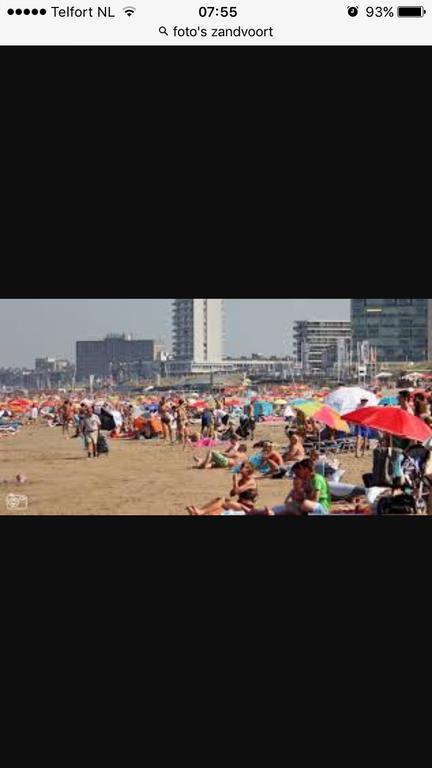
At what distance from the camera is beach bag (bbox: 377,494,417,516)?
10140mm

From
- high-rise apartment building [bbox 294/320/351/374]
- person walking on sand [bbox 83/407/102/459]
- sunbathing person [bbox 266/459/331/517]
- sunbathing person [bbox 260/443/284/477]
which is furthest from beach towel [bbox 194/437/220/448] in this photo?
high-rise apartment building [bbox 294/320/351/374]

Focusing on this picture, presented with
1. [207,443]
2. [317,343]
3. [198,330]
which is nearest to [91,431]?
[207,443]

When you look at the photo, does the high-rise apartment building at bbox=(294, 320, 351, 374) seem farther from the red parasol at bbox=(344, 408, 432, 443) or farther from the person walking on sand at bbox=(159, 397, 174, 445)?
the person walking on sand at bbox=(159, 397, 174, 445)

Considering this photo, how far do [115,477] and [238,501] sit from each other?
4.03ft

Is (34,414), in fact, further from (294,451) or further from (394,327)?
(394,327)

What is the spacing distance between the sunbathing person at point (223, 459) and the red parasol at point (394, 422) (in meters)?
1.08

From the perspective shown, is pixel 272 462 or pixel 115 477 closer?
pixel 272 462

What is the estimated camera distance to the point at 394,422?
10.4 m

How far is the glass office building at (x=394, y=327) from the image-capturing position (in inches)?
375

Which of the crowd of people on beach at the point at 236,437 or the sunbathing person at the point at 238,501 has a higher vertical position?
the crowd of people on beach at the point at 236,437

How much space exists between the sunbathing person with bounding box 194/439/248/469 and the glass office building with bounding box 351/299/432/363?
5.03ft
